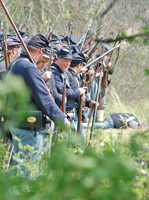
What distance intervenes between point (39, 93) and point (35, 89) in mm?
54

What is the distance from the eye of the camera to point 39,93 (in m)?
3.09

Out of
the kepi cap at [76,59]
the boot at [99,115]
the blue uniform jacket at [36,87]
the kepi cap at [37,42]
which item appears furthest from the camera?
the boot at [99,115]

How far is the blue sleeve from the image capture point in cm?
304

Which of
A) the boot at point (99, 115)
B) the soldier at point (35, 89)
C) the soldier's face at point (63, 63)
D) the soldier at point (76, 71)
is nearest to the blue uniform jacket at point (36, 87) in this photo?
the soldier at point (35, 89)

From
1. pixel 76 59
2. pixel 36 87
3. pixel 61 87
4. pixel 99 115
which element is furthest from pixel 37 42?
pixel 99 115

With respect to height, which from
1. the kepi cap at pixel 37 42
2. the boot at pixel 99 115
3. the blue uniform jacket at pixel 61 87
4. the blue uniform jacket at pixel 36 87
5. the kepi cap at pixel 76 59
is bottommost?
the boot at pixel 99 115

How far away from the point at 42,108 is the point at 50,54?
0.96 metres

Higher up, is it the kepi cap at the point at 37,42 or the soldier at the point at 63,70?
the kepi cap at the point at 37,42

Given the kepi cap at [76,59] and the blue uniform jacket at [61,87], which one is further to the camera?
the kepi cap at [76,59]

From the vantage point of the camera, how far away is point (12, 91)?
1192 millimetres

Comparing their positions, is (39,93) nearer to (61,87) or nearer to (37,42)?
(37,42)

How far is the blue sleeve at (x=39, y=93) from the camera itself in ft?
9.96

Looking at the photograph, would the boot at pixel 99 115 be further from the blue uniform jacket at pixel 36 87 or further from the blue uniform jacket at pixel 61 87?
the blue uniform jacket at pixel 36 87

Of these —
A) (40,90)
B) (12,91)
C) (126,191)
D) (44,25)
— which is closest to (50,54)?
(40,90)
